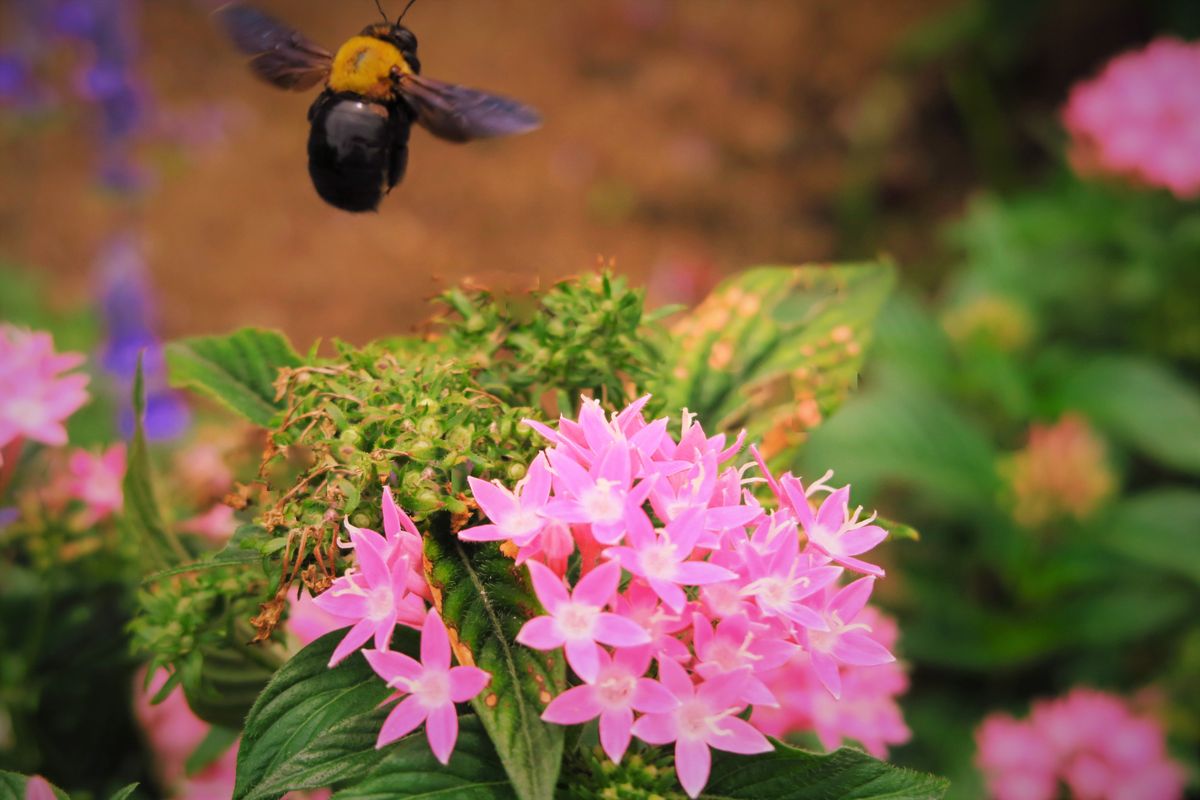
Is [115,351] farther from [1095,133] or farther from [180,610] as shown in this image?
[1095,133]

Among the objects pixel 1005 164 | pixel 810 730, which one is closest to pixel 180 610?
pixel 810 730

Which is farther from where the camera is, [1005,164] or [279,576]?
[1005,164]

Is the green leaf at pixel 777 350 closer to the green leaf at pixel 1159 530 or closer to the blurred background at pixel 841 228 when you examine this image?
the blurred background at pixel 841 228

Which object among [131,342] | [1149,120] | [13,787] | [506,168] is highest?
[506,168]

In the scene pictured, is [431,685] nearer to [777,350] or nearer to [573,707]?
[573,707]

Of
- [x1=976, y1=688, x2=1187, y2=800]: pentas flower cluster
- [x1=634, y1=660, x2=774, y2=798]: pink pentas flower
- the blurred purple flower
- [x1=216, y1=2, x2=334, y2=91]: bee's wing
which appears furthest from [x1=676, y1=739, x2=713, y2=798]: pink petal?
the blurred purple flower

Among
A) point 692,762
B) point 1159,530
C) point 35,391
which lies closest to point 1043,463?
point 1159,530

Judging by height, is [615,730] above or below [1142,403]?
below

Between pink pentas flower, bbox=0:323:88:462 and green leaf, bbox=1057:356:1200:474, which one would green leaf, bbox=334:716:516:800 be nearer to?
pink pentas flower, bbox=0:323:88:462
